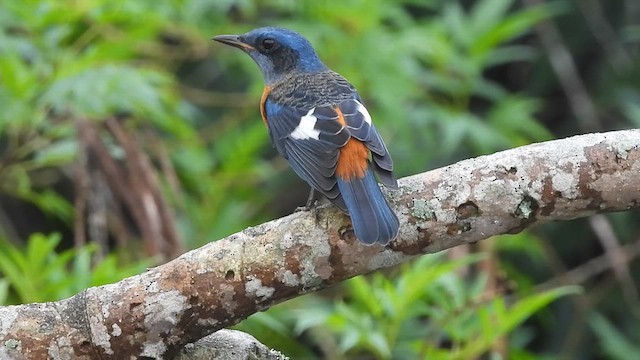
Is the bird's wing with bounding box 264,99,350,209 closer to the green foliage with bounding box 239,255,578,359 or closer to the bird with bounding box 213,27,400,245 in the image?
the bird with bounding box 213,27,400,245

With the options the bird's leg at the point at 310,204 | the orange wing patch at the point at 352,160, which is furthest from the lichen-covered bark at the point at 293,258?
the orange wing patch at the point at 352,160

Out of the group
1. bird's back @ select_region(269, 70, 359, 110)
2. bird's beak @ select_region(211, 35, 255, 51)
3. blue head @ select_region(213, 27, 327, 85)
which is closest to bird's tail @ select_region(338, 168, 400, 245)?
bird's back @ select_region(269, 70, 359, 110)

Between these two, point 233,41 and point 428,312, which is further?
point 233,41

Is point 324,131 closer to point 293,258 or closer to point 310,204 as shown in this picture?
point 310,204

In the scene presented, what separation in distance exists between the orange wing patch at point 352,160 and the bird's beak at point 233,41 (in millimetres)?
1093

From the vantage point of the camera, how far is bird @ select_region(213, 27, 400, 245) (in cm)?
257

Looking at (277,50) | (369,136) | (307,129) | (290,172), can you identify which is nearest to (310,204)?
(369,136)

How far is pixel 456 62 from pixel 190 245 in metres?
1.49

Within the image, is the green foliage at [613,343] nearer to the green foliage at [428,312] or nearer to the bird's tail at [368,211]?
the green foliage at [428,312]

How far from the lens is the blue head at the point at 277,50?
3.84 m

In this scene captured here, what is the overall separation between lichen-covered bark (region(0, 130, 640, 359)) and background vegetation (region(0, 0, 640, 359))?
2.36 feet

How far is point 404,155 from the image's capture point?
483 centimetres

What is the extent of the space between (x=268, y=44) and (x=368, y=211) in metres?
1.58

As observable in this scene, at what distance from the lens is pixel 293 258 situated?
2.40 meters
